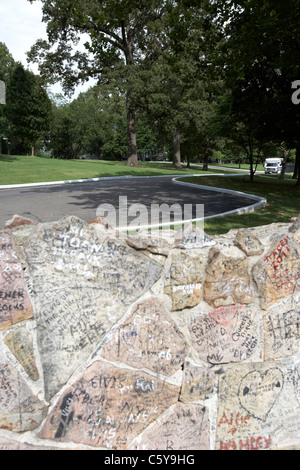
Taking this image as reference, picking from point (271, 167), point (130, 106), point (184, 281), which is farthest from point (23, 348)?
point (271, 167)

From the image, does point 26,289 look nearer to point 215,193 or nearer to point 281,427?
point 281,427

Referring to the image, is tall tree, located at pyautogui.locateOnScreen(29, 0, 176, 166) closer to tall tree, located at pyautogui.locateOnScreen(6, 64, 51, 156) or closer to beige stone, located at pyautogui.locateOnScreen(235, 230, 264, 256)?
tall tree, located at pyautogui.locateOnScreen(6, 64, 51, 156)

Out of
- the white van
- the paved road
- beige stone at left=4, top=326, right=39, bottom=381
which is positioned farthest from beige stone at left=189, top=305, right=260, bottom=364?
the white van

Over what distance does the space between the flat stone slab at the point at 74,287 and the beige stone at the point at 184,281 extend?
0.17 metres

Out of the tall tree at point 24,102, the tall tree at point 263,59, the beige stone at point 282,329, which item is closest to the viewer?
the beige stone at point 282,329

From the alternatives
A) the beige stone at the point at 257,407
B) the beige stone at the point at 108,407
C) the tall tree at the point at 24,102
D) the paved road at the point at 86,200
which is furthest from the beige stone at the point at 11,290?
the tall tree at the point at 24,102

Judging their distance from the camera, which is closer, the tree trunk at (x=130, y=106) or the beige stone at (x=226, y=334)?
the beige stone at (x=226, y=334)

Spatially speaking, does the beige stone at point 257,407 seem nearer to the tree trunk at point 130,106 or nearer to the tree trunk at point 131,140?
the tree trunk at point 130,106

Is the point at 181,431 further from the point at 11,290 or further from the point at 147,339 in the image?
the point at 11,290

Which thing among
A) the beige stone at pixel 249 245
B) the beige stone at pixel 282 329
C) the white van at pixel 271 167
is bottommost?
the beige stone at pixel 282 329

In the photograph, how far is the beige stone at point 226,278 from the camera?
6.95 ft

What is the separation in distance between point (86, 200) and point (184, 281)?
8798 millimetres

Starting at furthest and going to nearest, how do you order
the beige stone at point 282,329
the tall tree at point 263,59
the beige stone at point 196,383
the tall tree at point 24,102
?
the tall tree at point 24,102, the tall tree at point 263,59, the beige stone at point 282,329, the beige stone at point 196,383

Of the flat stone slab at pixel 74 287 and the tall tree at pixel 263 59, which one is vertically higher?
the tall tree at pixel 263 59
